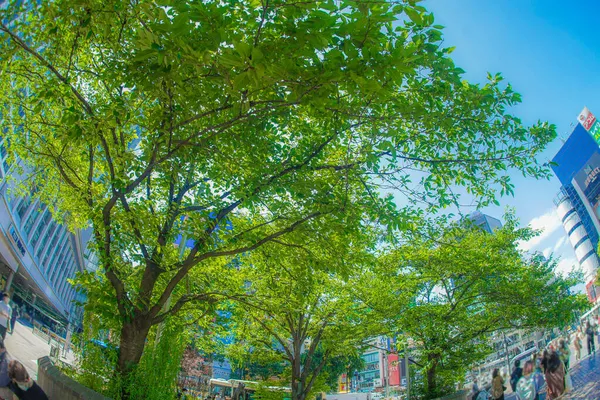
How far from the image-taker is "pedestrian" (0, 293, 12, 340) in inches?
316

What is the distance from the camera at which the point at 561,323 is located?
15.1 meters

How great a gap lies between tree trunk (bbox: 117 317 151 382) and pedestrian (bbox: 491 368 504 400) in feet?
45.6

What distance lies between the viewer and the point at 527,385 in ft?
48.0

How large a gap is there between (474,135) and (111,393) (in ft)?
26.1

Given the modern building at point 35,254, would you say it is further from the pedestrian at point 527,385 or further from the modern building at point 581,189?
the modern building at point 581,189

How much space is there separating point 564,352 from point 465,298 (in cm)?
360

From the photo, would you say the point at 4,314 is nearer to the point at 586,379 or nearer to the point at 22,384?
the point at 22,384

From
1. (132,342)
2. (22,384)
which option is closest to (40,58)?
(132,342)

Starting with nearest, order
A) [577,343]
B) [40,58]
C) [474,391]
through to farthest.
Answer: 1. [40,58]
2. [577,343]
3. [474,391]

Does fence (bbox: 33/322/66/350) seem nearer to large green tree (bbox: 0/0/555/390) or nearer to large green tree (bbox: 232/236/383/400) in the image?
large green tree (bbox: 0/0/555/390)

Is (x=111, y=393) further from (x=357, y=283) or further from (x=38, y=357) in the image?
(x=357, y=283)

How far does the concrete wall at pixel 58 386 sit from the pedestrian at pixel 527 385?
45.5 feet

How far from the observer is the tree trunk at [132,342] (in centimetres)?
796

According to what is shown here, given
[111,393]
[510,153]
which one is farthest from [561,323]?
[111,393]
